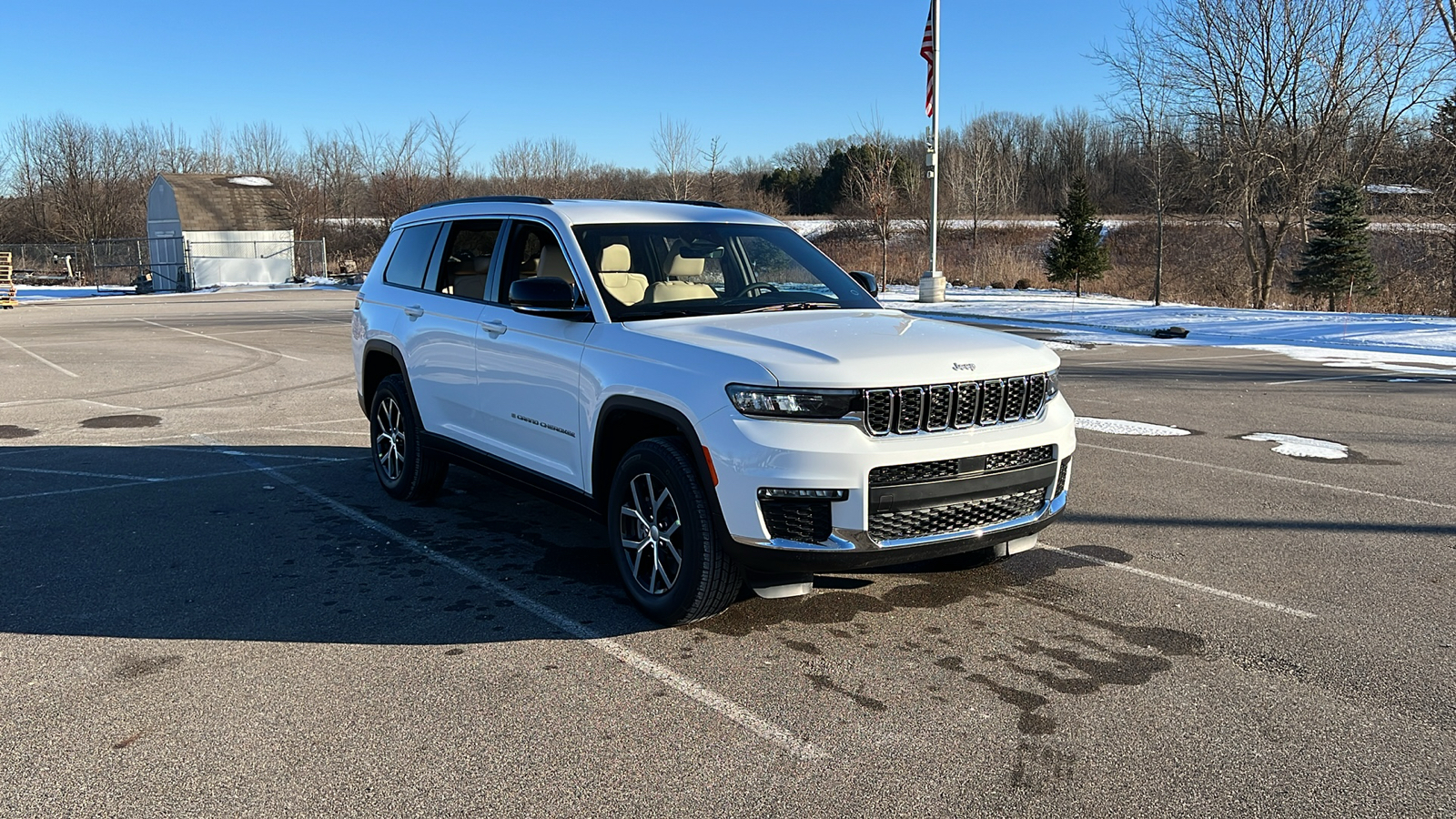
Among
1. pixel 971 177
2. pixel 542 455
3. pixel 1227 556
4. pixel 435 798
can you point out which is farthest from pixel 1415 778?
A: pixel 971 177

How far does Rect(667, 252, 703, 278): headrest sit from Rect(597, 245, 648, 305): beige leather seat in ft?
0.62

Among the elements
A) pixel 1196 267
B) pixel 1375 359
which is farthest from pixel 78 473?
pixel 1196 267

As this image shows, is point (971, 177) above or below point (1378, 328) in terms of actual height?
above

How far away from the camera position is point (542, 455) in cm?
554

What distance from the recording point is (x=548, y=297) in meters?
5.13

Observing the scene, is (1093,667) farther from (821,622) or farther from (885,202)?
(885,202)

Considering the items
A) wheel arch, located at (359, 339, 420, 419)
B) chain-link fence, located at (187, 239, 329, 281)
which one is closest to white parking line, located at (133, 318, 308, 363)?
wheel arch, located at (359, 339, 420, 419)

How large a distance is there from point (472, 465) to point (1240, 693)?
161 inches

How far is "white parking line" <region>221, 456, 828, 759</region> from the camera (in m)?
3.71

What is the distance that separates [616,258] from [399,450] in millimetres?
2489

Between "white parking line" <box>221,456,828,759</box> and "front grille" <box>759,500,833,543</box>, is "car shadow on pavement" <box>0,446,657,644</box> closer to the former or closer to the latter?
"white parking line" <box>221,456,828,759</box>

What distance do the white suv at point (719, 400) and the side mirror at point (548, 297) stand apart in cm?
1

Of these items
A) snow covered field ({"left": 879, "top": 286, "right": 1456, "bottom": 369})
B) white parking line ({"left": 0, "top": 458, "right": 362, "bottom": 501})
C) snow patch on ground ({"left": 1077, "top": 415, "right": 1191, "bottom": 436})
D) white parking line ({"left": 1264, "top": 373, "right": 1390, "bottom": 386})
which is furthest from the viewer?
snow covered field ({"left": 879, "top": 286, "right": 1456, "bottom": 369})

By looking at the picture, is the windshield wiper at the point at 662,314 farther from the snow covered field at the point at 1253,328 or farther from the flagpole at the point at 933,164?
the flagpole at the point at 933,164
